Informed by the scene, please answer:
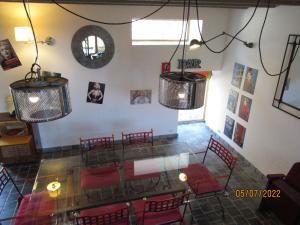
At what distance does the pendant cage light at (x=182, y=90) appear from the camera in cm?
211

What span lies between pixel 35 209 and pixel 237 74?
4587 mm

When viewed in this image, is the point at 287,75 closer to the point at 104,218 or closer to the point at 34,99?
the point at 104,218

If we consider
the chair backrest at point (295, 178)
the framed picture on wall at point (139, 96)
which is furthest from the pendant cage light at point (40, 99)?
the framed picture on wall at point (139, 96)

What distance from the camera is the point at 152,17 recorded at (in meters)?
4.96

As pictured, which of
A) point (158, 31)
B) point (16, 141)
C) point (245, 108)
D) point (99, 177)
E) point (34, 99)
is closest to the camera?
point (34, 99)

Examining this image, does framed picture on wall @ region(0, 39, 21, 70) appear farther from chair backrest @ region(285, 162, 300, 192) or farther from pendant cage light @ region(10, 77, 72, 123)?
chair backrest @ region(285, 162, 300, 192)

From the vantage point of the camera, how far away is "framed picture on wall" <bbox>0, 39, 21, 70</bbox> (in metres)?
4.43

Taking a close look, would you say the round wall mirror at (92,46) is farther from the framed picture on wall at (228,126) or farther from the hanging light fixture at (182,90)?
the framed picture on wall at (228,126)

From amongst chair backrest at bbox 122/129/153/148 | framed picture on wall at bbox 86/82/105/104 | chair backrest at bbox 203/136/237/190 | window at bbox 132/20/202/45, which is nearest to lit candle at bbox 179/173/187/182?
chair backrest at bbox 203/136/237/190

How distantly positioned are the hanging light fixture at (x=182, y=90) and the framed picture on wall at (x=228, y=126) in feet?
12.4

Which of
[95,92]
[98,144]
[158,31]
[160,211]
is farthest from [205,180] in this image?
[158,31]

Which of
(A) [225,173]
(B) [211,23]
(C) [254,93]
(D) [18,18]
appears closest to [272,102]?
(C) [254,93]

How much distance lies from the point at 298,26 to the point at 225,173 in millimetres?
2908

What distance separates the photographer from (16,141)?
4.74 m
